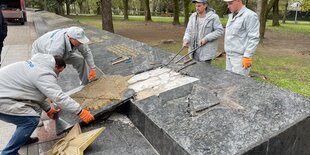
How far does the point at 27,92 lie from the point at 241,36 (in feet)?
9.01

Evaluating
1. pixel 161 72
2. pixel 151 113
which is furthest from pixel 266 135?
pixel 161 72

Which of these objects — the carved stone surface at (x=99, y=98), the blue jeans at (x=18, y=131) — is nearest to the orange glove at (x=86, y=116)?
the carved stone surface at (x=99, y=98)

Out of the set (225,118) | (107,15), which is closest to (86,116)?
(225,118)

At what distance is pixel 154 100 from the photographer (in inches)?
132

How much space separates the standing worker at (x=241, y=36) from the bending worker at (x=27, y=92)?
86.3 inches

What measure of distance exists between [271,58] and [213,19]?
6108 mm

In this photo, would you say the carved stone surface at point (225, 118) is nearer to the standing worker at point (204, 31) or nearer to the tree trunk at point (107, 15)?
the standing worker at point (204, 31)

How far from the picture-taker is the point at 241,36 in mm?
4074

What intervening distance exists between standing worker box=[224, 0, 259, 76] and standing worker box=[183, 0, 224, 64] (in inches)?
11.5

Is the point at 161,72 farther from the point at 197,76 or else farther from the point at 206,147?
the point at 206,147

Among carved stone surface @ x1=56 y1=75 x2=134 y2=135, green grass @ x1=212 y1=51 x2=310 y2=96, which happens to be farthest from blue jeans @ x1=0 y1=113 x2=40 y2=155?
green grass @ x1=212 y1=51 x2=310 y2=96

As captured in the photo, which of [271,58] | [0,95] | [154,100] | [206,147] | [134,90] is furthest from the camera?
[271,58]

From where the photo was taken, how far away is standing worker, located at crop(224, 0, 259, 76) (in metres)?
3.87

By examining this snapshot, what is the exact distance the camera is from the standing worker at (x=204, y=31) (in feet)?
14.6
